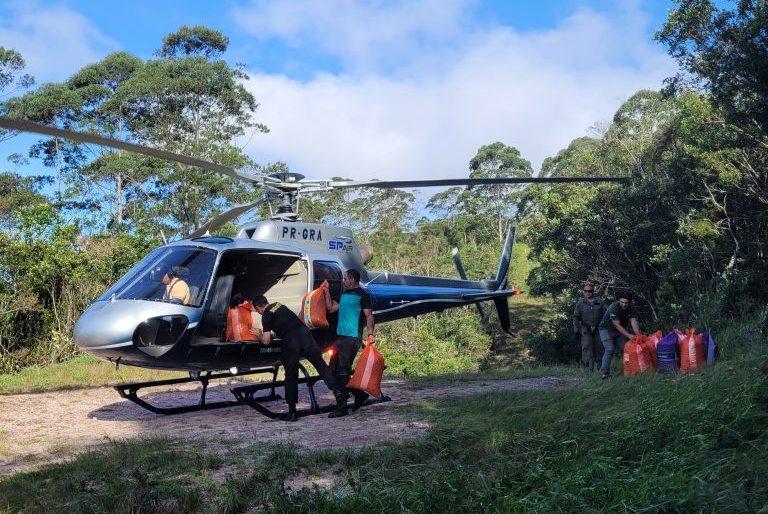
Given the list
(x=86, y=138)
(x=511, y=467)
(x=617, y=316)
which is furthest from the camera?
(x=617, y=316)

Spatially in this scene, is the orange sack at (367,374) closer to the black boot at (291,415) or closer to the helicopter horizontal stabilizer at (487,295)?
the black boot at (291,415)

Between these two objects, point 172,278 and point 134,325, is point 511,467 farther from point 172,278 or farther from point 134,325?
point 172,278

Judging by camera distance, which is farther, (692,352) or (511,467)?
(692,352)

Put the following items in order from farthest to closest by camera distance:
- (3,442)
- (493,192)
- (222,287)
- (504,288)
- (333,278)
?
(493,192), (504,288), (333,278), (222,287), (3,442)

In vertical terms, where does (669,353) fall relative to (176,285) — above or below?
below

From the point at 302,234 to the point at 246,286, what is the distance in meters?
0.97

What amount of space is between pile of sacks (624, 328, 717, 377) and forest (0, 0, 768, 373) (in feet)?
6.17

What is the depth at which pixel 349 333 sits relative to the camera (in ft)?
27.2

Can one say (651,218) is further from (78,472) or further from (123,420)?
(78,472)

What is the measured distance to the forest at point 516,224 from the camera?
16.5 metres

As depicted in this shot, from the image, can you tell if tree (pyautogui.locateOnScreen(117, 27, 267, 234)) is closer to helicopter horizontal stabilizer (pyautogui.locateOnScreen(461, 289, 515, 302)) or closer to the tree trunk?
the tree trunk

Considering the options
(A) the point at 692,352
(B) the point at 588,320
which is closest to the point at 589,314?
(B) the point at 588,320

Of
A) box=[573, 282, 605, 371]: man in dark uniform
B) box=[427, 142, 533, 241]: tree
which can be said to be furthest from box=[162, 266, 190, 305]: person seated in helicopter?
box=[427, 142, 533, 241]: tree

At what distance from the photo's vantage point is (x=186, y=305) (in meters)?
8.07
